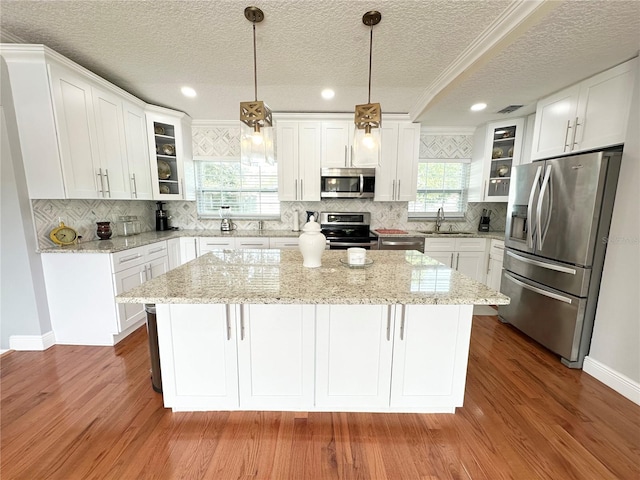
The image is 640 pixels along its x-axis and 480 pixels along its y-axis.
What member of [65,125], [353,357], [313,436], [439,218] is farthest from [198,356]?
[439,218]

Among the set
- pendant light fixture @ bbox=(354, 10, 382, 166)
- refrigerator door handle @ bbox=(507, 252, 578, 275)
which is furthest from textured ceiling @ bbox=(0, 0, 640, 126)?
refrigerator door handle @ bbox=(507, 252, 578, 275)

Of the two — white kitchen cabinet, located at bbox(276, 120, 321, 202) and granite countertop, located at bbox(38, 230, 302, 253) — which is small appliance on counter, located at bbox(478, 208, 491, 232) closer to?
white kitchen cabinet, located at bbox(276, 120, 321, 202)

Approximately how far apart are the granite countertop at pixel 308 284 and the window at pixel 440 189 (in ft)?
8.08

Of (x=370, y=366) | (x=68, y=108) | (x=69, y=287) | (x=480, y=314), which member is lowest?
(x=480, y=314)

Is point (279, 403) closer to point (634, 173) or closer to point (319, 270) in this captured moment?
point (319, 270)

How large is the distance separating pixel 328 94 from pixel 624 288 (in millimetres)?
3155

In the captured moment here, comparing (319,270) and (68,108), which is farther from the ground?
(68,108)

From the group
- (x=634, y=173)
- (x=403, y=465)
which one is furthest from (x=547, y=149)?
(x=403, y=465)

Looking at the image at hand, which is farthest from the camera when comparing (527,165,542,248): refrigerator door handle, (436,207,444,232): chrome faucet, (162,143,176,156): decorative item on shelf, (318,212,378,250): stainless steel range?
(436,207,444,232): chrome faucet

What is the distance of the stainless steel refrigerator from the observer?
2006 mm

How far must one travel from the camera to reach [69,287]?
7.78 ft

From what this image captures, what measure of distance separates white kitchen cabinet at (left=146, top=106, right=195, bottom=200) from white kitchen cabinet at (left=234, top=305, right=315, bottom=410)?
2776mm

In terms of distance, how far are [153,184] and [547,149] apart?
4580mm

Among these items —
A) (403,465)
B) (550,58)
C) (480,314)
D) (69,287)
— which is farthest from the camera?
(480,314)
